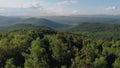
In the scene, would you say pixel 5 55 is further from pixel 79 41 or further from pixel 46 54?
pixel 79 41

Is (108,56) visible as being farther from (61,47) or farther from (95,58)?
(61,47)

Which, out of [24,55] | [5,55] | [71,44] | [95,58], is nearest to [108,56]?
[95,58]

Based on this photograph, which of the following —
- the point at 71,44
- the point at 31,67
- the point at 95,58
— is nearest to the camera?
the point at 31,67

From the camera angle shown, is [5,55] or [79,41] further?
[79,41]

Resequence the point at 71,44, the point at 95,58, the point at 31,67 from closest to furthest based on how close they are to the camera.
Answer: the point at 31,67 < the point at 95,58 < the point at 71,44

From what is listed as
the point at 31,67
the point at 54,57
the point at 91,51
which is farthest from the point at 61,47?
the point at 31,67

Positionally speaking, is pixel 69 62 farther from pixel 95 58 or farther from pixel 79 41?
pixel 79 41

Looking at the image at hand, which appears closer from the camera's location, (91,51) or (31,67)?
(31,67)

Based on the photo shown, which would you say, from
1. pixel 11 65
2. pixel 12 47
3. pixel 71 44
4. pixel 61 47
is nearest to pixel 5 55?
pixel 12 47
